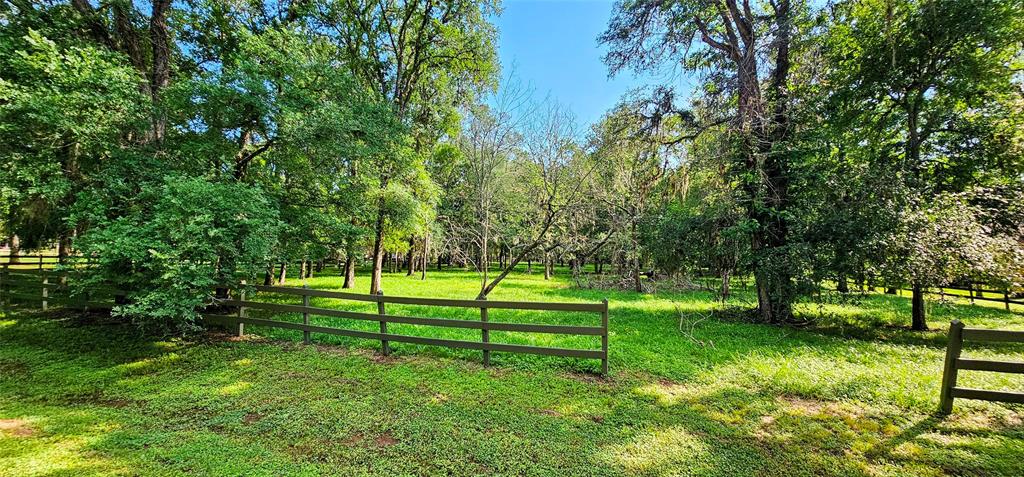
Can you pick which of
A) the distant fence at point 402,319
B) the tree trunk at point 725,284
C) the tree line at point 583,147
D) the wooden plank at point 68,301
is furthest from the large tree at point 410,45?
the tree trunk at point 725,284

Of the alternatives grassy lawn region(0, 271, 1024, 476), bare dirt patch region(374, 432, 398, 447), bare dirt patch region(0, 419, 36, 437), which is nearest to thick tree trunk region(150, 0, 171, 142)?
grassy lawn region(0, 271, 1024, 476)

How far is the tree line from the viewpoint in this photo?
607 centimetres

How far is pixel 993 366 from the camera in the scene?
3.89 meters

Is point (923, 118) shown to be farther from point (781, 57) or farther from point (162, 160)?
point (162, 160)

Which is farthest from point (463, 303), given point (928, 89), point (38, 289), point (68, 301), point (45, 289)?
point (928, 89)

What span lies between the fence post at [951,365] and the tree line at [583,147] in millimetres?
3870

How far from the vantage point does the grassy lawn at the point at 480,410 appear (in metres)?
3.23

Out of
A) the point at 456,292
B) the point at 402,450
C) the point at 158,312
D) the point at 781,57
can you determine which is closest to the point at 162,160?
the point at 158,312

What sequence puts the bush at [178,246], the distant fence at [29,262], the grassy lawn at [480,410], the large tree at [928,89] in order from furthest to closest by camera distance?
the distant fence at [29,262]
the large tree at [928,89]
the bush at [178,246]
the grassy lawn at [480,410]

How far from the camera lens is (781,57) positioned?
960 centimetres

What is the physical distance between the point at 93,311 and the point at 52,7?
7130 millimetres

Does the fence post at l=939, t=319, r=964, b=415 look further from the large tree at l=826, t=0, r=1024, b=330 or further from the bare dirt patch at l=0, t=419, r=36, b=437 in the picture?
the bare dirt patch at l=0, t=419, r=36, b=437

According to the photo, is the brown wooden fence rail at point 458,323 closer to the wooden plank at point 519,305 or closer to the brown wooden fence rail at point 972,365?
the wooden plank at point 519,305

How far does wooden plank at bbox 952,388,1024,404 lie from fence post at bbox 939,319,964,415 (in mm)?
89
